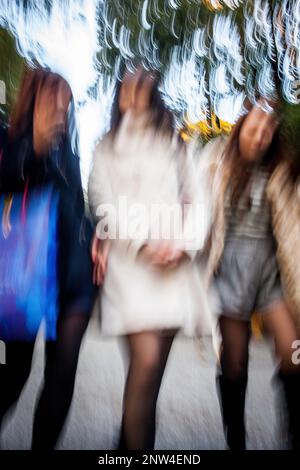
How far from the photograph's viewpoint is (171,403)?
1795mm

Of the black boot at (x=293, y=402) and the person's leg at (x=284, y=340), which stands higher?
the person's leg at (x=284, y=340)

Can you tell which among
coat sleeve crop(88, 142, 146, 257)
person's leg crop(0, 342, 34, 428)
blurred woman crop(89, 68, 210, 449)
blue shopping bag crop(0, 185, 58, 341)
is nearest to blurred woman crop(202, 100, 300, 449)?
blurred woman crop(89, 68, 210, 449)

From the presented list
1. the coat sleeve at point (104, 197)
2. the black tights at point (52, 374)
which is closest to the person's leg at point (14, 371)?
the black tights at point (52, 374)

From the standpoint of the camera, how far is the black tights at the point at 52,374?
1748 mm

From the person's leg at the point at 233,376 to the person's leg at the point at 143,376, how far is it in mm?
211

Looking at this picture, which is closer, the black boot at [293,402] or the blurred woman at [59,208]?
the blurred woman at [59,208]

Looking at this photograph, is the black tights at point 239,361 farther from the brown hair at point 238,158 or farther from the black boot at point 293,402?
the brown hair at point 238,158

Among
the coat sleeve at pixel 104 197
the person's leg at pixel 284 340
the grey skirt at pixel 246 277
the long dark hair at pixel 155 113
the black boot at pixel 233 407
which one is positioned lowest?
the black boot at pixel 233 407

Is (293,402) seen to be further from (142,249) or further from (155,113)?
(155,113)

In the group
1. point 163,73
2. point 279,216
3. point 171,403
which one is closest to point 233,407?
point 171,403

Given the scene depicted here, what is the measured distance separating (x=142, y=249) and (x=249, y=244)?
0.39 metres

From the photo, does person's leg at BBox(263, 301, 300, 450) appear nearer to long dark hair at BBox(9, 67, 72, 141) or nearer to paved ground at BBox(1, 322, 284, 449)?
paved ground at BBox(1, 322, 284, 449)

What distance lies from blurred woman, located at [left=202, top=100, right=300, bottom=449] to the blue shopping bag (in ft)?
1.88

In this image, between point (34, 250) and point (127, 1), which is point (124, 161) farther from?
point (127, 1)
